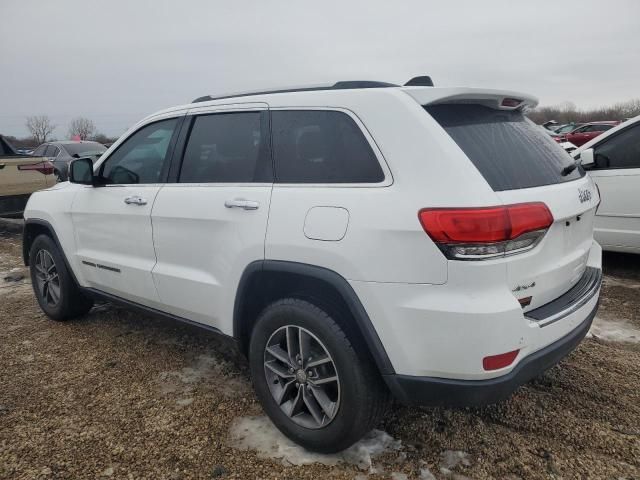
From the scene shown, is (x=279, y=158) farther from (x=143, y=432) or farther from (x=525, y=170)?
(x=143, y=432)

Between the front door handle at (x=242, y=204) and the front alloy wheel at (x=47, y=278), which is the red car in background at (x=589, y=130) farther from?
the front door handle at (x=242, y=204)

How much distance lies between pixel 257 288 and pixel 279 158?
0.69m

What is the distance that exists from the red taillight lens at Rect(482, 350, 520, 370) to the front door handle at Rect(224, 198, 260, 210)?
131cm

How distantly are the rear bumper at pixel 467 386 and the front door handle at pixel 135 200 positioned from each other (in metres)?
1.99

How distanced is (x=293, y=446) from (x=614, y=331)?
9.08 feet

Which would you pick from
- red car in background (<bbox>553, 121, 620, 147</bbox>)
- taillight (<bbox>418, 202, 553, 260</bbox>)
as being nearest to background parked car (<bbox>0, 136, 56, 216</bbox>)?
taillight (<bbox>418, 202, 553, 260</bbox>)

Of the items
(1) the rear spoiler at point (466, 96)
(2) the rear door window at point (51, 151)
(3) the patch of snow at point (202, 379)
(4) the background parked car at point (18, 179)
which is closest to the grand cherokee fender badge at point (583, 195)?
(1) the rear spoiler at point (466, 96)

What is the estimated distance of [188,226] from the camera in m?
3.02

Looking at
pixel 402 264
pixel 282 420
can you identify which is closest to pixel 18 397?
pixel 282 420

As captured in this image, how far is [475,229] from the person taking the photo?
6.61 feet

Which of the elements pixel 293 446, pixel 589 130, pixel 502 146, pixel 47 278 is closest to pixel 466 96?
pixel 502 146

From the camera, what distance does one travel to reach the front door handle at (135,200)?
3342 millimetres

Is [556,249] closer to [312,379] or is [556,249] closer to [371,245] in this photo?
[371,245]

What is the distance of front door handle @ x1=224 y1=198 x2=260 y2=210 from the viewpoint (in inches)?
104
